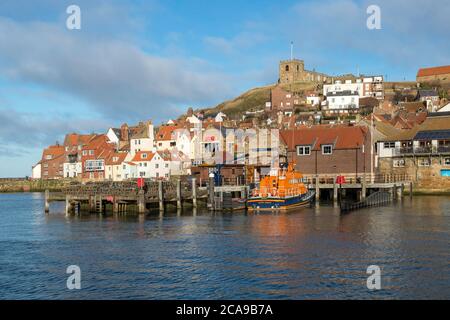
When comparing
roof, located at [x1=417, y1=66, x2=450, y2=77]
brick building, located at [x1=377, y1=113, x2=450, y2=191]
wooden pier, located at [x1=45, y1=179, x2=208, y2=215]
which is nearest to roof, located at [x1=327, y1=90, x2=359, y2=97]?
roof, located at [x1=417, y1=66, x2=450, y2=77]

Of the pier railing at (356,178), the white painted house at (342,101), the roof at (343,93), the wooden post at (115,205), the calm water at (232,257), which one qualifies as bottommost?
the calm water at (232,257)

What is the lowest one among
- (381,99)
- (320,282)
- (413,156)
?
(320,282)

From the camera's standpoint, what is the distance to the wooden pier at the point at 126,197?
5809 cm

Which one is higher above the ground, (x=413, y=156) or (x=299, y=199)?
(x=413, y=156)

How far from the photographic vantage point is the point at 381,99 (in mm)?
145875

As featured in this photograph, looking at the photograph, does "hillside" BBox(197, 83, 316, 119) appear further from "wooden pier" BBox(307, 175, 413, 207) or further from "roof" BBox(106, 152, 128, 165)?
"wooden pier" BBox(307, 175, 413, 207)

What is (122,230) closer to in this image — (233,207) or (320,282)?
(233,207)

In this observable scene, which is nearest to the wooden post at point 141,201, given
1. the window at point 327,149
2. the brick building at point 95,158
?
the window at point 327,149

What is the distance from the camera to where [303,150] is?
77.5 metres

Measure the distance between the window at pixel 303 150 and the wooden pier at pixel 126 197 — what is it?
784 inches

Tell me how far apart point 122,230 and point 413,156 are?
48.6 metres

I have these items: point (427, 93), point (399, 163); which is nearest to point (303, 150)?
point (399, 163)

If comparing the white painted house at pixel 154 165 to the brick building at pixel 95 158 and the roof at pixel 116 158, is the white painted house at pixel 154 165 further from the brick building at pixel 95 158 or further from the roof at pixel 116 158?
the brick building at pixel 95 158
